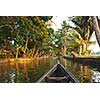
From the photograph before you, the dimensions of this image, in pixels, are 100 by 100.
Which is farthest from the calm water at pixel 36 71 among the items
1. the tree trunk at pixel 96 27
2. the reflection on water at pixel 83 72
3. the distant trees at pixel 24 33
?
the tree trunk at pixel 96 27

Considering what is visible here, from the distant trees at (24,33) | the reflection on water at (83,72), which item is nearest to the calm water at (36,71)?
the reflection on water at (83,72)

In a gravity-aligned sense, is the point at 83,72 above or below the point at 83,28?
below

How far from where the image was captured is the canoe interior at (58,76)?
3281 mm

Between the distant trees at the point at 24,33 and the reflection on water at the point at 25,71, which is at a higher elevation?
the distant trees at the point at 24,33

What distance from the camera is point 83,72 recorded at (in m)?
3.29

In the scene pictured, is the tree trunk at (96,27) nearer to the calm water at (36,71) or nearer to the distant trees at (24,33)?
the calm water at (36,71)

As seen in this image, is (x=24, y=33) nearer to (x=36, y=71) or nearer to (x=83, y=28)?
(x=36, y=71)

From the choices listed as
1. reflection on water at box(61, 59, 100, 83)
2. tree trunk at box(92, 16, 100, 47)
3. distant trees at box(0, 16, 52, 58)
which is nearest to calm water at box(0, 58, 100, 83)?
reflection on water at box(61, 59, 100, 83)

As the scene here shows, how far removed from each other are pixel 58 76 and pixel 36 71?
0.20m

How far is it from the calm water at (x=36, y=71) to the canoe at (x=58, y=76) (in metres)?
0.03

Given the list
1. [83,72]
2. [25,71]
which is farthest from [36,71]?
[83,72]

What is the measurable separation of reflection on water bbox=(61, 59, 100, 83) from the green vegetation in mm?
100
